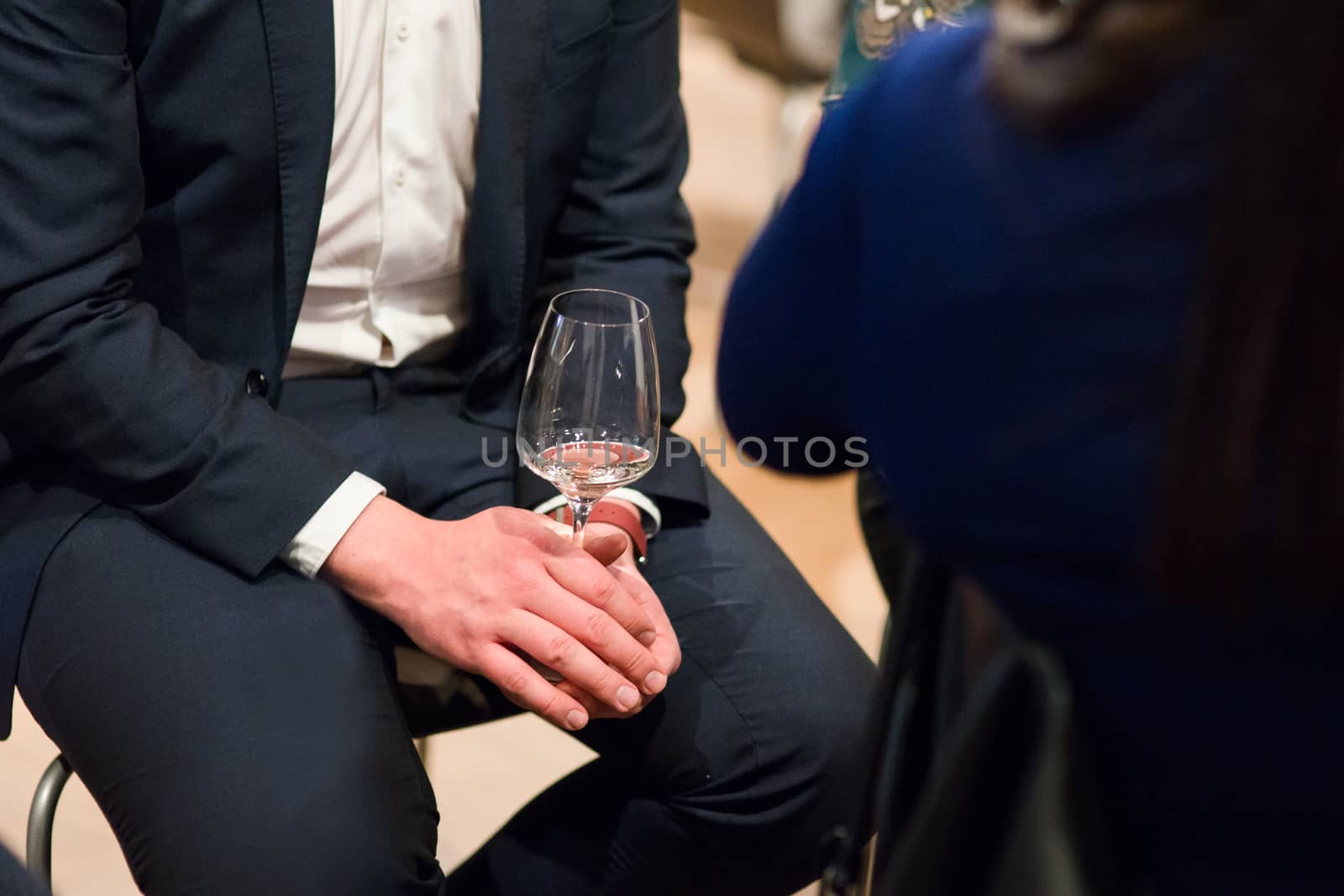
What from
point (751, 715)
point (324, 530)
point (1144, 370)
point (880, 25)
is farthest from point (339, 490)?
point (880, 25)

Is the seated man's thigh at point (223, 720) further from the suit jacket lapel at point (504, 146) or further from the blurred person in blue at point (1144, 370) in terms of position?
the blurred person in blue at point (1144, 370)

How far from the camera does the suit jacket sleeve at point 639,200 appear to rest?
1222 mm

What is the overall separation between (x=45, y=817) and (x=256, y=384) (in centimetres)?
38

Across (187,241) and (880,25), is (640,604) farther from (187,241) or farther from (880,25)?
(880,25)

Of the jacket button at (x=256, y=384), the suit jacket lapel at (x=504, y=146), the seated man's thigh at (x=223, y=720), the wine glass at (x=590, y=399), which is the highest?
the suit jacket lapel at (x=504, y=146)

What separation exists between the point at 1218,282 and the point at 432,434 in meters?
0.82

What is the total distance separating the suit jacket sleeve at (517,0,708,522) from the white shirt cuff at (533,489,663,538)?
0.03 m

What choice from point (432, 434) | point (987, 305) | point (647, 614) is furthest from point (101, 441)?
point (987, 305)

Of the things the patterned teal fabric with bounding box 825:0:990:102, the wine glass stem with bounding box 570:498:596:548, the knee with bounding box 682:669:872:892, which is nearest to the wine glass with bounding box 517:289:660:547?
the wine glass stem with bounding box 570:498:596:548

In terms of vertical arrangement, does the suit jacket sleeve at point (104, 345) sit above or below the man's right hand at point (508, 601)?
above

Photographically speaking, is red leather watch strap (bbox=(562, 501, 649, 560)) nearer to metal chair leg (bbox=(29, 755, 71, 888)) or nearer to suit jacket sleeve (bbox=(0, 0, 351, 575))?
suit jacket sleeve (bbox=(0, 0, 351, 575))

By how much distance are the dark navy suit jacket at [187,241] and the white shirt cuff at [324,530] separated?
0.01 m

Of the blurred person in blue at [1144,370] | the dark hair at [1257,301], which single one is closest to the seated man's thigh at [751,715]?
the blurred person in blue at [1144,370]

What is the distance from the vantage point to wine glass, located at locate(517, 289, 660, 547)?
95 cm
